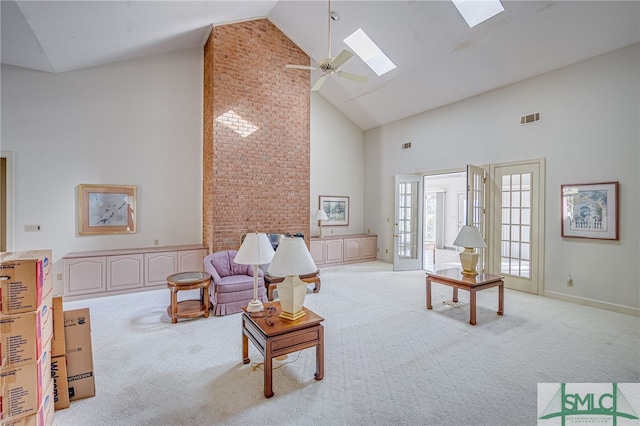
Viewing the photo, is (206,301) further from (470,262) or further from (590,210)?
(590,210)

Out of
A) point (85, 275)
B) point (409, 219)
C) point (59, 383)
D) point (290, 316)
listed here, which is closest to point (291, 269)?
point (290, 316)

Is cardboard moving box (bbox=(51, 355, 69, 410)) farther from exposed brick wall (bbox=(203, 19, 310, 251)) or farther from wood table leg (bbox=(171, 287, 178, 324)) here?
exposed brick wall (bbox=(203, 19, 310, 251))

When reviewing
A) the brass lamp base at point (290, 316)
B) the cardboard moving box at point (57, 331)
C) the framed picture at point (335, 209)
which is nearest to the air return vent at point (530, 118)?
the framed picture at point (335, 209)

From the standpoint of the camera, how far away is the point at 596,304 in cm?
441

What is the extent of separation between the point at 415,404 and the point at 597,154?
4.50 m

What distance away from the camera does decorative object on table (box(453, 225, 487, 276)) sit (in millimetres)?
4090

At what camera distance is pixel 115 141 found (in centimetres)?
541

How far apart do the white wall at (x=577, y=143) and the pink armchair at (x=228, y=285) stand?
467 cm

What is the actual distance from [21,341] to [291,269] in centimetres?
166

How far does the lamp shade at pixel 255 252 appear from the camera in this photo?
Result: 2844 millimetres

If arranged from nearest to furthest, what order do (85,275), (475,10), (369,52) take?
(475,10) < (85,275) < (369,52)

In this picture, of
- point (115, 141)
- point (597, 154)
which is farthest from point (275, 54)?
point (597, 154)

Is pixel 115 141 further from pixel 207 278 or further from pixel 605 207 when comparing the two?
pixel 605 207

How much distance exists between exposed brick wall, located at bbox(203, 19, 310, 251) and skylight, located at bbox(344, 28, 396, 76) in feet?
4.07
